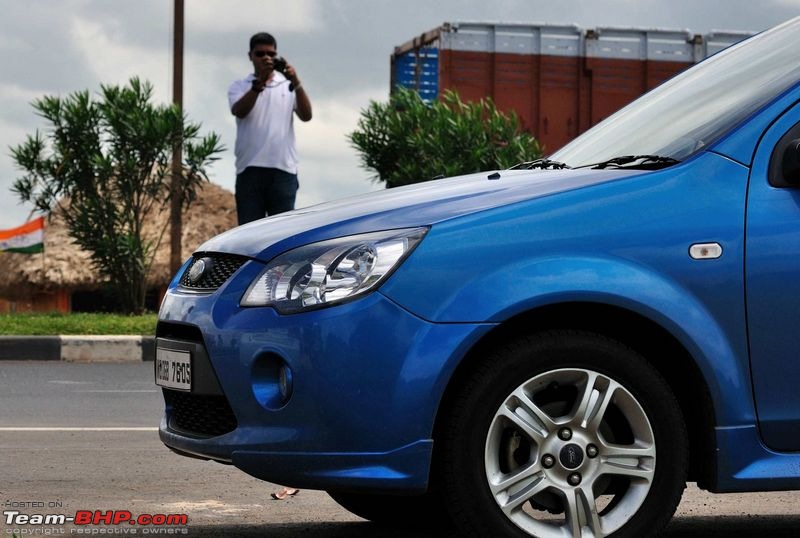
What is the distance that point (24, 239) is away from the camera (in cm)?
1438

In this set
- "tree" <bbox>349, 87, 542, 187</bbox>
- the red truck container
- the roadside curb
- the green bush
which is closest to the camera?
the roadside curb

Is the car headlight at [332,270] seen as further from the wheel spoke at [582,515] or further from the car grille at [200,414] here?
the wheel spoke at [582,515]

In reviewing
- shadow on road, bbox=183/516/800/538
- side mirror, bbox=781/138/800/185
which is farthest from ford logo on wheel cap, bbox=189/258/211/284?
side mirror, bbox=781/138/800/185

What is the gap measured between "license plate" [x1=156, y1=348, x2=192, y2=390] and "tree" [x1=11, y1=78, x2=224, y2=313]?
9.11 m

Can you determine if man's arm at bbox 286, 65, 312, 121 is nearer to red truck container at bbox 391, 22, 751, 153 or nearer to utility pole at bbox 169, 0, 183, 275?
utility pole at bbox 169, 0, 183, 275

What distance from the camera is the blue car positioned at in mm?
3393

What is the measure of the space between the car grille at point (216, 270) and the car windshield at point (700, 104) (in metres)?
1.21

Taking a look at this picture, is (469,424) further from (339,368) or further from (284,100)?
(284,100)

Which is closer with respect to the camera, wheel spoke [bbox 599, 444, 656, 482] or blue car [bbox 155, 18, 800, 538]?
blue car [bbox 155, 18, 800, 538]

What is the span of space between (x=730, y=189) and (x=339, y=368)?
45.0 inches

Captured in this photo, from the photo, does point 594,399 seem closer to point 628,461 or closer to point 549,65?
point 628,461

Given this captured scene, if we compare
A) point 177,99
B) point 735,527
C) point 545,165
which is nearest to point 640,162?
point 545,165

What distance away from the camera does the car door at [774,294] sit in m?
3.54

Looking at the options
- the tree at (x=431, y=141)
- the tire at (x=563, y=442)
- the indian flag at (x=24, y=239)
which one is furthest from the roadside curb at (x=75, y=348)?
the tire at (x=563, y=442)
